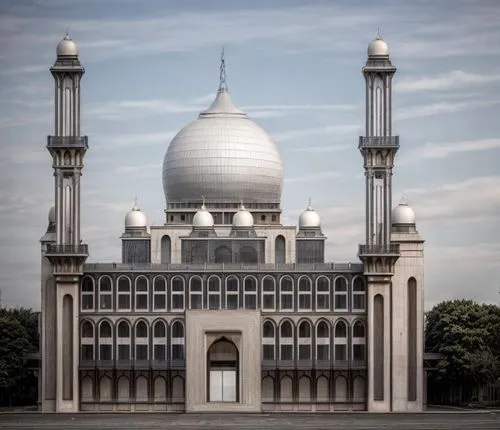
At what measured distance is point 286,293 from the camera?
153 meters

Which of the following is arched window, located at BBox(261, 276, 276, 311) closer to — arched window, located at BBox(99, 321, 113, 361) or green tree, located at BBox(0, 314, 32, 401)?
arched window, located at BBox(99, 321, 113, 361)

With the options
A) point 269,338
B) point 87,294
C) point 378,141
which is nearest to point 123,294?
point 87,294

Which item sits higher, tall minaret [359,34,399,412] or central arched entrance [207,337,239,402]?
tall minaret [359,34,399,412]

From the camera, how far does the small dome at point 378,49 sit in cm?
15400

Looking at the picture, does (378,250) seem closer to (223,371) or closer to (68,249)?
(223,371)

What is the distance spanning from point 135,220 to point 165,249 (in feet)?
13.1

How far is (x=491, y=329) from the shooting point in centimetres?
16325

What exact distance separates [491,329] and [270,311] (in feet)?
74.7

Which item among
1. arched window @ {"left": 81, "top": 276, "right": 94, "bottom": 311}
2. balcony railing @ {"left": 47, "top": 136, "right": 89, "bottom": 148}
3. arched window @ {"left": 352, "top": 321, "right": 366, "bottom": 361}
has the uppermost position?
balcony railing @ {"left": 47, "top": 136, "right": 89, "bottom": 148}

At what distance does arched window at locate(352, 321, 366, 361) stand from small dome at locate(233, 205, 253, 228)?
15.3 metres

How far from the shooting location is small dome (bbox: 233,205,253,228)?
161 meters

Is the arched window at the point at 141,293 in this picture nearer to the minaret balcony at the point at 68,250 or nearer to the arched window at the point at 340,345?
the minaret balcony at the point at 68,250

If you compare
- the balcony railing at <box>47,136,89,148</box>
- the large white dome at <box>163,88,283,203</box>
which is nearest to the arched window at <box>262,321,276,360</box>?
the large white dome at <box>163,88,283,203</box>

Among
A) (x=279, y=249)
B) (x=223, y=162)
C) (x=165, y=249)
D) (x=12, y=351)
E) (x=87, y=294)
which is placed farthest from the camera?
(x=223, y=162)
